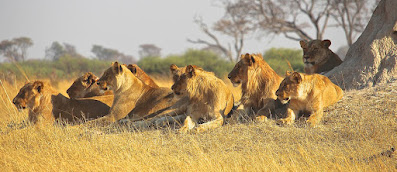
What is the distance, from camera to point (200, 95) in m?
6.14

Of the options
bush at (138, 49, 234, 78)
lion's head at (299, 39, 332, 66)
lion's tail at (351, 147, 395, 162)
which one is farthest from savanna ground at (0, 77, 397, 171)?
bush at (138, 49, 234, 78)

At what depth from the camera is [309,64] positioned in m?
7.69

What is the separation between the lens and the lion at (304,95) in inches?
220

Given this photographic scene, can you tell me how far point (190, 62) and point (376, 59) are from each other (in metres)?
17.7

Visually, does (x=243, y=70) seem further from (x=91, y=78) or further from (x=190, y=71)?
(x=91, y=78)

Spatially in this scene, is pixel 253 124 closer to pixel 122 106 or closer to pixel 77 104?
pixel 122 106

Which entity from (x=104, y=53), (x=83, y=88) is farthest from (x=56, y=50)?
(x=83, y=88)

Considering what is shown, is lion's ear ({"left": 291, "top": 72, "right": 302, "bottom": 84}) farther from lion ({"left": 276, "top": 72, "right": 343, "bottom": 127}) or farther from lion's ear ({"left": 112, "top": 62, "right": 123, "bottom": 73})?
lion's ear ({"left": 112, "top": 62, "right": 123, "bottom": 73})

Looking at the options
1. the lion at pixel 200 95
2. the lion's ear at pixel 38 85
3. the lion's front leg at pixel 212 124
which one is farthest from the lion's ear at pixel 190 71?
the lion's ear at pixel 38 85

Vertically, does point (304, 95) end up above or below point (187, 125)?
above

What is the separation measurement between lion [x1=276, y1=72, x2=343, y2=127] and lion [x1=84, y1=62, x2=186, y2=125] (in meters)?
1.57

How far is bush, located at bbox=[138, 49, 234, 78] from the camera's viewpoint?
72.5ft

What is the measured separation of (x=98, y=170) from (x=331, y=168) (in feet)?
6.37

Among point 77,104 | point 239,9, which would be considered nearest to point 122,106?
point 77,104
